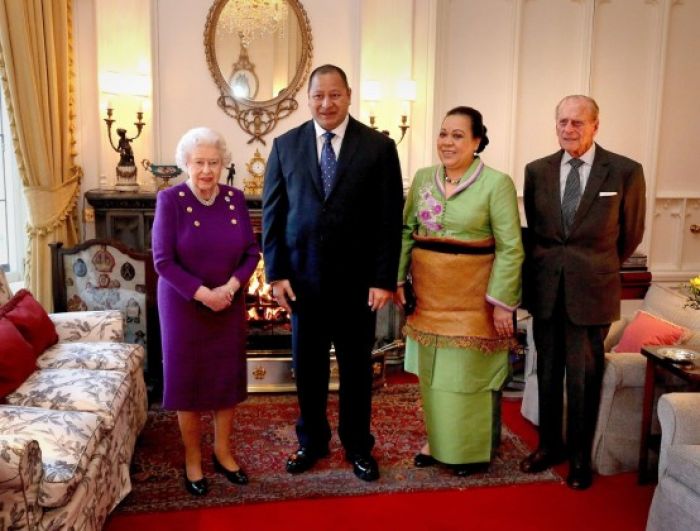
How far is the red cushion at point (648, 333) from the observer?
9.79ft

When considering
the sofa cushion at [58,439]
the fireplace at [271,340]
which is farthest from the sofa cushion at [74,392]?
the fireplace at [271,340]

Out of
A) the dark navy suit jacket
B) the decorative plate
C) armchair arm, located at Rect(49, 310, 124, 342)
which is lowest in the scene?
armchair arm, located at Rect(49, 310, 124, 342)

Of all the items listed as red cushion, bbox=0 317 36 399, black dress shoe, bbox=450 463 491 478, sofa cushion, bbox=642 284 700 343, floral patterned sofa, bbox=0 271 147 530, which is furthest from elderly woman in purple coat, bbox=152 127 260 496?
sofa cushion, bbox=642 284 700 343

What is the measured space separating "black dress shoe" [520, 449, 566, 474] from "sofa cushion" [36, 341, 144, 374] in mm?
1732

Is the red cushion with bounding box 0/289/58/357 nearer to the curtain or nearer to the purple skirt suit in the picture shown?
the purple skirt suit

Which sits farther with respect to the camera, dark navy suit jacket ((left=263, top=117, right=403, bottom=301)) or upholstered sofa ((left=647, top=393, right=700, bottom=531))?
dark navy suit jacket ((left=263, top=117, right=403, bottom=301))

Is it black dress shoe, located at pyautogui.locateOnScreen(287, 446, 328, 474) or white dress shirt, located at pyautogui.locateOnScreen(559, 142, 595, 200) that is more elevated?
white dress shirt, located at pyautogui.locateOnScreen(559, 142, 595, 200)

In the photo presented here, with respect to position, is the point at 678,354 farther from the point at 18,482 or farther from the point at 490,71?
the point at 490,71

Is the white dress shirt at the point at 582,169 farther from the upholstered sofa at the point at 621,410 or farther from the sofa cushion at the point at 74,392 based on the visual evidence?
the sofa cushion at the point at 74,392

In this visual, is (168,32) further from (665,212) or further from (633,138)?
(665,212)

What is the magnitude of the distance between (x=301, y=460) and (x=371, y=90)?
2463 millimetres

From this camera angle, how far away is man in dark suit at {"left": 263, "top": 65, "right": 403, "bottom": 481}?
104 inches

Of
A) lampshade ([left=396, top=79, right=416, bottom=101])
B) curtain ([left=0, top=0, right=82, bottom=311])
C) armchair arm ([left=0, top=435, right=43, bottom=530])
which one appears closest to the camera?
armchair arm ([left=0, top=435, right=43, bottom=530])

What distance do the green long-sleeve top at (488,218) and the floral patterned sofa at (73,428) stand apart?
1407 mm
